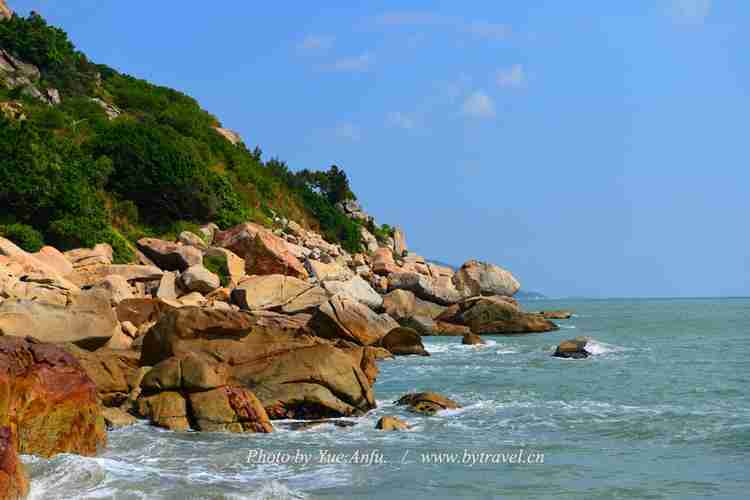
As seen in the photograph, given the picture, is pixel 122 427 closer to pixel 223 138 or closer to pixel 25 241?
pixel 25 241

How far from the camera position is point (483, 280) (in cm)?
5275

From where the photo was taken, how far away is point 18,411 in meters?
11.4

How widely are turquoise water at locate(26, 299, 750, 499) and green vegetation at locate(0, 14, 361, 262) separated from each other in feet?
65.5

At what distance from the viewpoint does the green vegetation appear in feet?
112

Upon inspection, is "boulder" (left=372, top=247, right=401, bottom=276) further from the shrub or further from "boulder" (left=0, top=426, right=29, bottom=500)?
"boulder" (left=0, top=426, right=29, bottom=500)

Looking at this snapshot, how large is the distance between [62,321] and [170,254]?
17200mm

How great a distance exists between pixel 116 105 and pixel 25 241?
32597 millimetres

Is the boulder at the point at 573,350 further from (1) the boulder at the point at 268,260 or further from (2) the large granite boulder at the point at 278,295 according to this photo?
(1) the boulder at the point at 268,260

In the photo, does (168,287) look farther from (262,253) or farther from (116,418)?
(116,418)

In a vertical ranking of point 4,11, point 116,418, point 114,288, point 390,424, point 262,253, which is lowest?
point 390,424

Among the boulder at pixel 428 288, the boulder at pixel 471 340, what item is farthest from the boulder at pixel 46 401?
the boulder at pixel 428 288

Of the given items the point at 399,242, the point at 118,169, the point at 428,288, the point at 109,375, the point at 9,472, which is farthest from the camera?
the point at 399,242

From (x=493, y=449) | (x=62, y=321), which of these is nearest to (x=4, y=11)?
(x=62, y=321)

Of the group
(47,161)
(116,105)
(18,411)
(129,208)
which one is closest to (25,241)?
(47,161)
